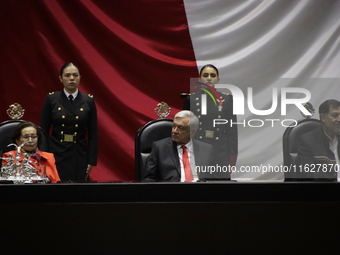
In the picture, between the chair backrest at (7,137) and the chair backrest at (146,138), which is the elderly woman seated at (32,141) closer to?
the chair backrest at (7,137)

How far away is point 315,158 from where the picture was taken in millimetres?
1049

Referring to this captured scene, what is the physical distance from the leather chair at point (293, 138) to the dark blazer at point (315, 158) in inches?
0.6

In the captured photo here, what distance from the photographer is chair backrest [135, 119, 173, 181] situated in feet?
6.58

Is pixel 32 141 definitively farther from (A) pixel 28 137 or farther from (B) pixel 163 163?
(B) pixel 163 163

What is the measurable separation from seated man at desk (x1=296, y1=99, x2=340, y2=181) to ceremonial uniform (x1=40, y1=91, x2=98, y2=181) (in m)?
1.64

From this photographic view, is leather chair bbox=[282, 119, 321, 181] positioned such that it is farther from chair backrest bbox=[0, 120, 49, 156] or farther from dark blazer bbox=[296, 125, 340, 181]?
chair backrest bbox=[0, 120, 49, 156]
